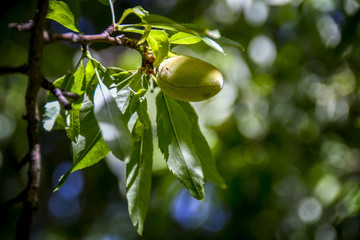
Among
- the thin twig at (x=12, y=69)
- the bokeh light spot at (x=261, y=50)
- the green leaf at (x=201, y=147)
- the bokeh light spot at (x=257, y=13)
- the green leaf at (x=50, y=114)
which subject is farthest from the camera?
the bokeh light spot at (x=261, y=50)

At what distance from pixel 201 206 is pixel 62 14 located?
1931 mm

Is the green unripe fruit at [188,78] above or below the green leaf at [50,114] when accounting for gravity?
above

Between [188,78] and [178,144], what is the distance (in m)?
0.22

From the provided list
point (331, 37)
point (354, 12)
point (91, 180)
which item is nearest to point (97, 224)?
point (91, 180)

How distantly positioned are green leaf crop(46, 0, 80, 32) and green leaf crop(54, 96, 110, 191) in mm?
206

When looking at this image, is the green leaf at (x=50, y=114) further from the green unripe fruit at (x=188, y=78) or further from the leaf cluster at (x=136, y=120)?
the green unripe fruit at (x=188, y=78)

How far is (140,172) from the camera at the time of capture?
1.04 m

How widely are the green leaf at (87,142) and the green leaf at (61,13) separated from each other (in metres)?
0.21

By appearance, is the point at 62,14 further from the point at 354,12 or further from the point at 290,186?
the point at 290,186

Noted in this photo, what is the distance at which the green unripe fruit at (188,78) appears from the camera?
0.91m

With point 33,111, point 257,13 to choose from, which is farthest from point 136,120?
point 257,13

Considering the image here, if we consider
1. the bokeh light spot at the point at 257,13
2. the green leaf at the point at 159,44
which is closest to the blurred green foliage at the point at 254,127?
the bokeh light spot at the point at 257,13

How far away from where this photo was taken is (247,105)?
8.61 ft

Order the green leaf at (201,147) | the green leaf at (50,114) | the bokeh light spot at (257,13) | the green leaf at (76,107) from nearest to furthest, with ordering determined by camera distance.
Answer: the green leaf at (50,114) < the green leaf at (76,107) < the green leaf at (201,147) < the bokeh light spot at (257,13)
